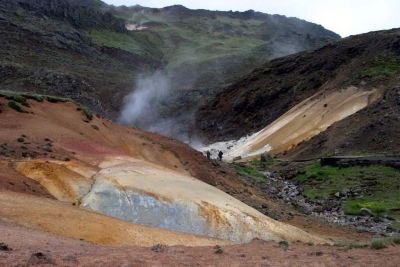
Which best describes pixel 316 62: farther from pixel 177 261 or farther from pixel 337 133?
pixel 177 261

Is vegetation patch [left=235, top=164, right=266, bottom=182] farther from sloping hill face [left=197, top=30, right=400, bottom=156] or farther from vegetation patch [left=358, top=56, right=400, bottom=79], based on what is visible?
vegetation patch [left=358, top=56, right=400, bottom=79]

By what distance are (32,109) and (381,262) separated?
21.6 meters

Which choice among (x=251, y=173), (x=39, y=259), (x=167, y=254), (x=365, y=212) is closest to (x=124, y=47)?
(x=251, y=173)

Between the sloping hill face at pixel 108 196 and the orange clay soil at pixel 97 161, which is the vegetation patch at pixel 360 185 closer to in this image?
the orange clay soil at pixel 97 161

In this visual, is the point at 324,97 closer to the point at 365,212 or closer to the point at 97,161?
the point at 365,212

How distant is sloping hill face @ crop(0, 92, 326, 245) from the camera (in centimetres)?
1673

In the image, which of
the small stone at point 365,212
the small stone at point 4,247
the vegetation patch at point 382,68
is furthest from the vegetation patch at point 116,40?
the small stone at point 4,247

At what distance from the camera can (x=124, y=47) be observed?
12400cm

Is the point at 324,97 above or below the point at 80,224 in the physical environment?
above

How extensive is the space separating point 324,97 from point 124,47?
2788 inches

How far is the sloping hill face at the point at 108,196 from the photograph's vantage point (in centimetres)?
1673

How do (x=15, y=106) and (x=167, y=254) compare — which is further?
(x=15, y=106)

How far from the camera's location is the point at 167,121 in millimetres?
84375

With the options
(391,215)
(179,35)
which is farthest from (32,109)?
(179,35)
